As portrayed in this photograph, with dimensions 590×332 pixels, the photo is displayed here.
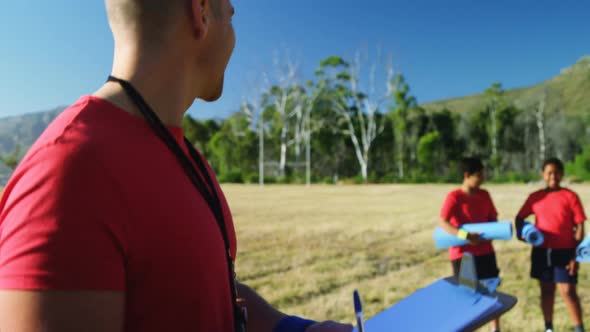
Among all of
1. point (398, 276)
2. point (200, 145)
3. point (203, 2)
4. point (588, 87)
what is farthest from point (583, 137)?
point (588, 87)

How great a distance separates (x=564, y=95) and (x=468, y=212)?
109240 millimetres

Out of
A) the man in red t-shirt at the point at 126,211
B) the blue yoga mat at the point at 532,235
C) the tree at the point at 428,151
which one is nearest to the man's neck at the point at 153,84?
the man in red t-shirt at the point at 126,211

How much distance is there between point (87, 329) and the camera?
0.58 m

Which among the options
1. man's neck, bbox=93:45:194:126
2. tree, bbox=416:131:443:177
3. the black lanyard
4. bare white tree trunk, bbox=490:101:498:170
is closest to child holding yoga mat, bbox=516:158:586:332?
the black lanyard

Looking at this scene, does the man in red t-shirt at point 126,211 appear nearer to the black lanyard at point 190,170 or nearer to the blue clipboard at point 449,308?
the black lanyard at point 190,170

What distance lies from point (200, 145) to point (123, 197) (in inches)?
1702

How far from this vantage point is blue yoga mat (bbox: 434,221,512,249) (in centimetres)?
354

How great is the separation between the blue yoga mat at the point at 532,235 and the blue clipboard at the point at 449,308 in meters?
2.21

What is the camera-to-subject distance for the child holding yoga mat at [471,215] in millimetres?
3959

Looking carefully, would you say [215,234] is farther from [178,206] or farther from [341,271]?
[341,271]

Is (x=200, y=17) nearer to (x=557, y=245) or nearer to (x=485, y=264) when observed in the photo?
(x=485, y=264)

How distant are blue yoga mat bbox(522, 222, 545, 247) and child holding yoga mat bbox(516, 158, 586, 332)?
4.3 inches

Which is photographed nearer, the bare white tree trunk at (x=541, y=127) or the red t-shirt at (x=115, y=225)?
the red t-shirt at (x=115, y=225)

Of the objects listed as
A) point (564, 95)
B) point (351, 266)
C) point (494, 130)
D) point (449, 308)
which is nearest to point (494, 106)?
point (494, 130)
